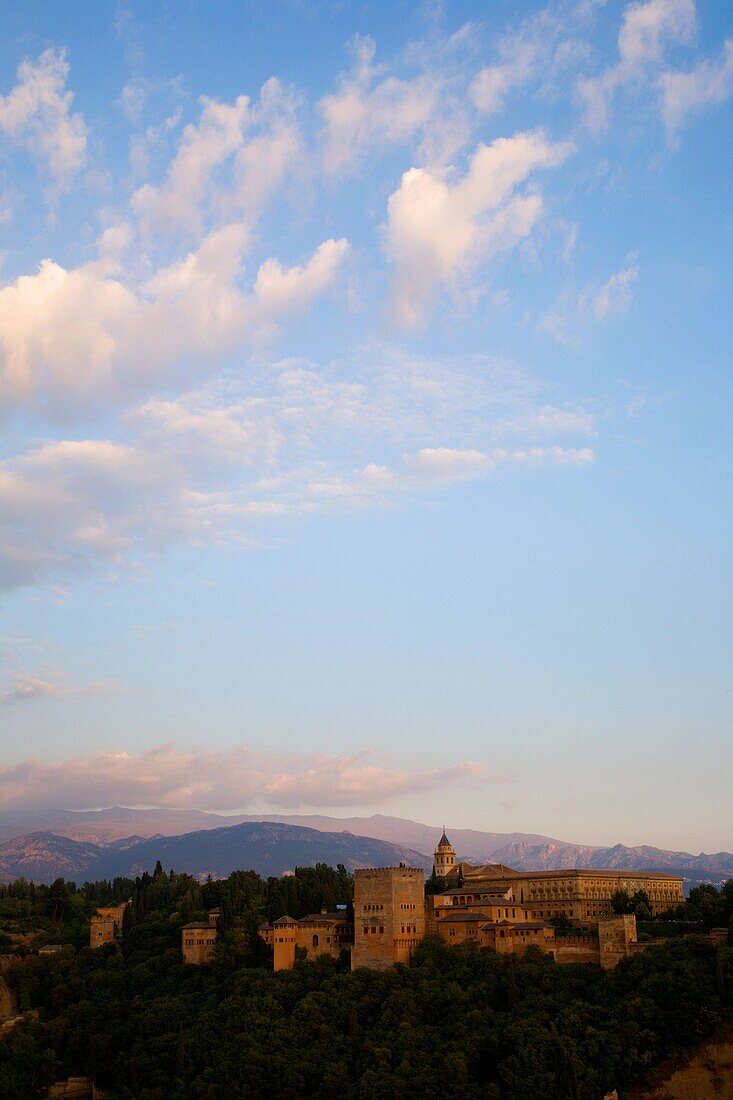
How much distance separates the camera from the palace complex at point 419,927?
222 feet

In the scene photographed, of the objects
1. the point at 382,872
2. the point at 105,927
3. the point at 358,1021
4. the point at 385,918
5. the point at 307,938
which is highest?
the point at 382,872

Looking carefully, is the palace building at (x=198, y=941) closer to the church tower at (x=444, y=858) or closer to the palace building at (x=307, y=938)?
the palace building at (x=307, y=938)

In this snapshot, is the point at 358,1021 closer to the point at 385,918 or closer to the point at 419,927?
the point at 385,918

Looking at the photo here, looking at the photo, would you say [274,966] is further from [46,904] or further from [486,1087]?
[46,904]

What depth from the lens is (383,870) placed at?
72125mm

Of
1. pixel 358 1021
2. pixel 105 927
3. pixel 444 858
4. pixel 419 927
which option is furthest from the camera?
pixel 444 858

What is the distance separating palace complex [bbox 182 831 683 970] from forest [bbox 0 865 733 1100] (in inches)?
51.4

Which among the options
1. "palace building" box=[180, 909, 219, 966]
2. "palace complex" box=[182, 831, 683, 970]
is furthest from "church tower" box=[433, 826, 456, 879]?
"palace building" box=[180, 909, 219, 966]

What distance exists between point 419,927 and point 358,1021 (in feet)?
32.9

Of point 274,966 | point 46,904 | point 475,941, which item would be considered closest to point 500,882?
point 475,941

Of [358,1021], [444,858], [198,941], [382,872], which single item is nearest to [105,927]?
[198,941]

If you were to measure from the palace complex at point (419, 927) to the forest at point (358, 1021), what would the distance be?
130 cm

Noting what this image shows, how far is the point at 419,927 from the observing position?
72.3 m

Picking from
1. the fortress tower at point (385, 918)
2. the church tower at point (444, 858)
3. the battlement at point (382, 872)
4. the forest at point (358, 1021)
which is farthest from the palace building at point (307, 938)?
the church tower at point (444, 858)
